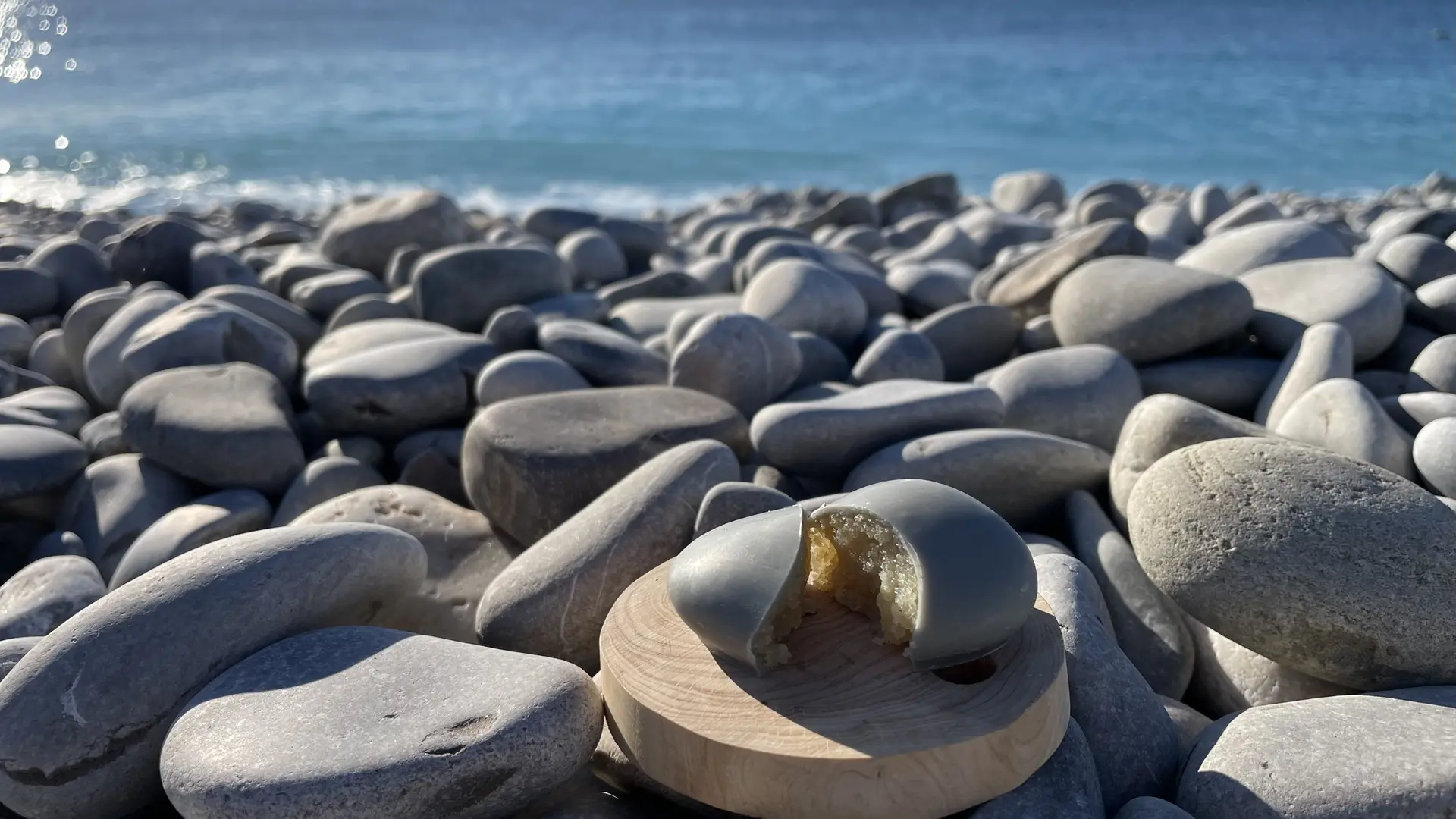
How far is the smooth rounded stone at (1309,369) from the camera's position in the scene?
9.45 ft

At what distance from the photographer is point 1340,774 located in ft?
5.04

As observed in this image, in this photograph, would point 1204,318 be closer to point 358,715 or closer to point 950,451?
point 950,451

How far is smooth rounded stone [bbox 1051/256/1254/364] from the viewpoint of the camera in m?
3.25

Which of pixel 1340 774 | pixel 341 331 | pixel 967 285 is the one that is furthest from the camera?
pixel 967 285

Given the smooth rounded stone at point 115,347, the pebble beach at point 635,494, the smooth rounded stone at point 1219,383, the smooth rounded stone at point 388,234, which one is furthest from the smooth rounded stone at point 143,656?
the smooth rounded stone at point 388,234

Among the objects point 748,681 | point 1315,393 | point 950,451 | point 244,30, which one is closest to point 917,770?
point 748,681

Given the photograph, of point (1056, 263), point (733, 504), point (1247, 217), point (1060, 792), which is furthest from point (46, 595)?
point (1247, 217)

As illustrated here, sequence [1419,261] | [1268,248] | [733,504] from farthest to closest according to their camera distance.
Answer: [1268,248] → [1419,261] → [733,504]

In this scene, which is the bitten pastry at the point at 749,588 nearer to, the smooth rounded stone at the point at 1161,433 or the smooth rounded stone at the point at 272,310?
the smooth rounded stone at the point at 1161,433

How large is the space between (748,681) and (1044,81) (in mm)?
22819

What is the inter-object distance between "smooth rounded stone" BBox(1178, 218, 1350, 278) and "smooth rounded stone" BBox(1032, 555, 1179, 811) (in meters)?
2.51

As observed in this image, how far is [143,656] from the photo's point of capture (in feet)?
5.77

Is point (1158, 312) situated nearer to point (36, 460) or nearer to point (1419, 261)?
point (1419, 261)

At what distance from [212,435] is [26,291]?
7.74ft
